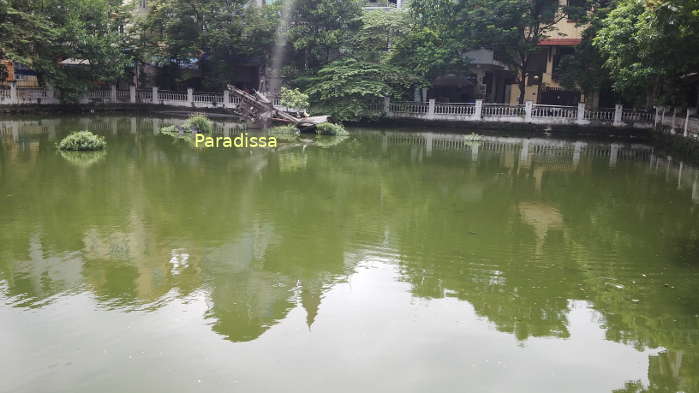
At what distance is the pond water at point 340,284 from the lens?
12.4 feet

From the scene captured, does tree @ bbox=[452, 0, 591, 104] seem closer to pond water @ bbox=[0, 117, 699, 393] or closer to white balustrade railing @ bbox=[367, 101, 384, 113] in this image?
white balustrade railing @ bbox=[367, 101, 384, 113]

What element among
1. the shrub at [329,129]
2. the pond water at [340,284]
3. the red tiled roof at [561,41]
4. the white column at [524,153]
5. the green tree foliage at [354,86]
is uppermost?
the red tiled roof at [561,41]

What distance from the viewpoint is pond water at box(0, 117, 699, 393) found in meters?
3.79

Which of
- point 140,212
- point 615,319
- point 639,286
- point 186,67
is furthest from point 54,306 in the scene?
point 186,67

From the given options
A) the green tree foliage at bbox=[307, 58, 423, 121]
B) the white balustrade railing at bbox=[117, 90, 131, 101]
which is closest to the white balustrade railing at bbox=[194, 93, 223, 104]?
the white balustrade railing at bbox=[117, 90, 131, 101]

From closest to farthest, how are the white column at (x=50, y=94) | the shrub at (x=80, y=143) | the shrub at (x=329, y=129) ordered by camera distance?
the shrub at (x=80, y=143) < the shrub at (x=329, y=129) < the white column at (x=50, y=94)

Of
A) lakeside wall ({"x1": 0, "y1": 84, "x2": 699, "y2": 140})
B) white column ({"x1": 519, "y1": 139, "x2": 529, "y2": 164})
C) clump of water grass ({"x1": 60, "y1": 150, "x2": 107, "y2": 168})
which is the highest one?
lakeside wall ({"x1": 0, "y1": 84, "x2": 699, "y2": 140})

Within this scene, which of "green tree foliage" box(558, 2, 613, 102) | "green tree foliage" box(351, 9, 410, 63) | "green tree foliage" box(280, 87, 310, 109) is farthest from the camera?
"green tree foliage" box(351, 9, 410, 63)

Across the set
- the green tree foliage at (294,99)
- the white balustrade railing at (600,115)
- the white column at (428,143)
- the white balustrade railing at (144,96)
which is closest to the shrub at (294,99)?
the green tree foliage at (294,99)

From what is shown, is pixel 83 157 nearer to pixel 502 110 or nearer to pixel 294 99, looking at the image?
pixel 294 99

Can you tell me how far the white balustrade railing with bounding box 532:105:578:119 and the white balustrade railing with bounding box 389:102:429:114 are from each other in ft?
15.1

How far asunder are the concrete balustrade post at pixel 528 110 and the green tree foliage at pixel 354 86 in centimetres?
449

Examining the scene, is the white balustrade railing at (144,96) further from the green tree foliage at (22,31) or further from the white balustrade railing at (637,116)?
the white balustrade railing at (637,116)

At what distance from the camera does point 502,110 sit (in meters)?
23.3
